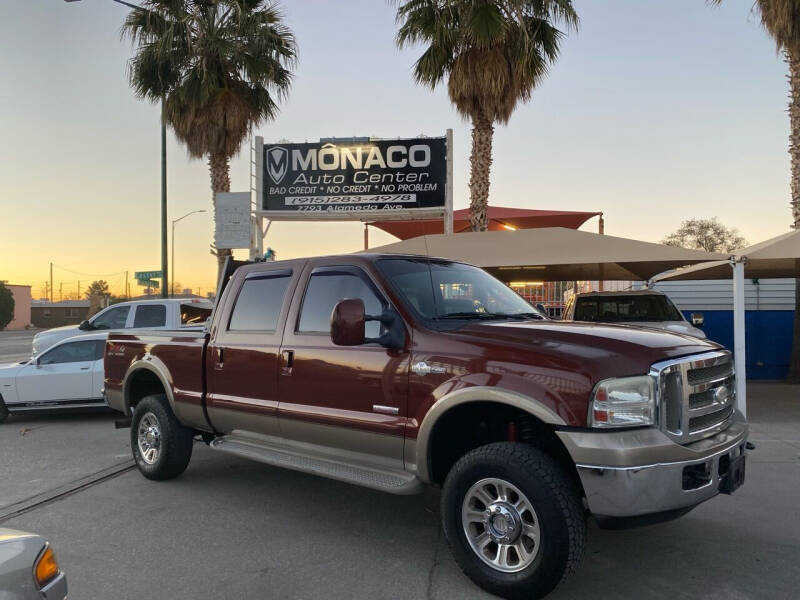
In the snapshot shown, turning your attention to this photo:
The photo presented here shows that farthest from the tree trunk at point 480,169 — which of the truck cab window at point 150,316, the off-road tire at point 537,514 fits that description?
the off-road tire at point 537,514

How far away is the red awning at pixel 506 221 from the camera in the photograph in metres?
20.0

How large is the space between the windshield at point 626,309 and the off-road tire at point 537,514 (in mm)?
6917

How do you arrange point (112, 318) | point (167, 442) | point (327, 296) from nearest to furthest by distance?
point (327, 296), point (167, 442), point (112, 318)

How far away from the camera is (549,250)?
9.98m

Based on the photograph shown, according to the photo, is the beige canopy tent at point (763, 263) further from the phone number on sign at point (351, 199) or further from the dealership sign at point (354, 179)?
the phone number on sign at point (351, 199)

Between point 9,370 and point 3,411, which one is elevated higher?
point 9,370

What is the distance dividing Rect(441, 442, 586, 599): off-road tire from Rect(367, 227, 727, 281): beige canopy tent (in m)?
5.32

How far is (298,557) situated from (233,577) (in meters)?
0.46

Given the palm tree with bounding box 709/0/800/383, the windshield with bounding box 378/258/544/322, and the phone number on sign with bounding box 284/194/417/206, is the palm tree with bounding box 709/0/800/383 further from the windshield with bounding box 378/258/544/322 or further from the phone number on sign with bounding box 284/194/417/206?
the windshield with bounding box 378/258/544/322

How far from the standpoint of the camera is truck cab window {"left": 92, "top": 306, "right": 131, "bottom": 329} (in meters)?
12.4

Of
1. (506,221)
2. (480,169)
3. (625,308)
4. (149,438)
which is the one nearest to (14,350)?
(506,221)

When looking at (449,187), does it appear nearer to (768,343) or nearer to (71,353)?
(768,343)

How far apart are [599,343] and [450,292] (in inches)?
53.6

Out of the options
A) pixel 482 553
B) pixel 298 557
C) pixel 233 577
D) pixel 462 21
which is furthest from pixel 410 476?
pixel 462 21
